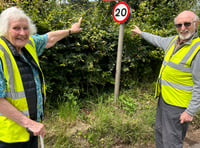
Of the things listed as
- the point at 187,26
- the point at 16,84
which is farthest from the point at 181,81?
the point at 16,84

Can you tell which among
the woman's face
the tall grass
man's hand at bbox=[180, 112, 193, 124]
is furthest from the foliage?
man's hand at bbox=[180, 112, 193, 124]

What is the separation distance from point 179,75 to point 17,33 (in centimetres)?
187

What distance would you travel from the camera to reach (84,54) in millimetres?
3115

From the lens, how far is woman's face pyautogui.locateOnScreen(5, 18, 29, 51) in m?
1.41

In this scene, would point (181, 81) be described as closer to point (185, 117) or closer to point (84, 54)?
point (185, 117)

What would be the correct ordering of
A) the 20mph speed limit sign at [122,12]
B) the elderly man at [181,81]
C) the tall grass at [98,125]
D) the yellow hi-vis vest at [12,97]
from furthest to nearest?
the 20mph speed limit sign at [122,12], the tall grass at [98,125], the elderly man at [181,81], the yellow hi-vis vest at [12,97]

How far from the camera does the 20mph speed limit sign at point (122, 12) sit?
294 cm

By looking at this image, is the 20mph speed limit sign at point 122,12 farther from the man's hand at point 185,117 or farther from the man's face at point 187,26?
the man's hand at point 185,117

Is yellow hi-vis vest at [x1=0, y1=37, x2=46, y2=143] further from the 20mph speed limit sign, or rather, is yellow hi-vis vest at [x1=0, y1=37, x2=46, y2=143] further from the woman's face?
the 20mph speed limit sign

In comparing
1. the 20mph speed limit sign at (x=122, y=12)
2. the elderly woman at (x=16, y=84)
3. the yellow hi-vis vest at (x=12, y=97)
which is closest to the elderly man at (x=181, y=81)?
the 20mph speed limit sign at (x=122, y=12)

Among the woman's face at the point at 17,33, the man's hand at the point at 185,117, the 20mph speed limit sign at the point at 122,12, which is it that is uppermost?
the 20mph speed limit sign at the point at 122,12

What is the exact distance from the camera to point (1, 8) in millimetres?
2473

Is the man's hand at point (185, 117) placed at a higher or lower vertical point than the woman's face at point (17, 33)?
lower

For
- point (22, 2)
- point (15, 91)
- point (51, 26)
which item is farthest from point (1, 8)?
point (15, 91)
